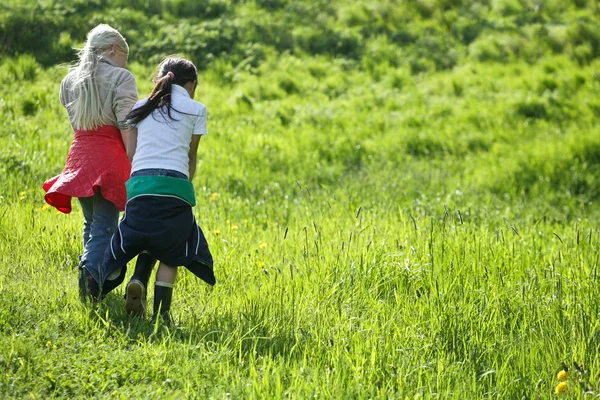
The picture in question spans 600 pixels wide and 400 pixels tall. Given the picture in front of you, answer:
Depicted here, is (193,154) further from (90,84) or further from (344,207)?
(344,207)

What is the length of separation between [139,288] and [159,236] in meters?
0.28

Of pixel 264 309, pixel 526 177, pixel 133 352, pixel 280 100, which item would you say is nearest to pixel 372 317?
pixel 264 309

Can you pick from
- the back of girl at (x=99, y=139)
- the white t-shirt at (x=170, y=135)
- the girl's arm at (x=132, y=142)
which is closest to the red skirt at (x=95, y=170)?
the back of girl at (x=99, y=139)

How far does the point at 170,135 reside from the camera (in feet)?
12.1

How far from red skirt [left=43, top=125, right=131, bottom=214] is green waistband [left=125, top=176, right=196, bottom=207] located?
14.3 inches

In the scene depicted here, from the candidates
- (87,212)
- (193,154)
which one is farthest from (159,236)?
(87,212)

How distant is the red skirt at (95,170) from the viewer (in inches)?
155

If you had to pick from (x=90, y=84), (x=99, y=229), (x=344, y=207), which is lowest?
(x=344, y=207)

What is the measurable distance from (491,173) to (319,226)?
3.87 meters

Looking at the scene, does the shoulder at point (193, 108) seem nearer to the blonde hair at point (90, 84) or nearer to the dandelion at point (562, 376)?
the blonde hair at point (90, 84)

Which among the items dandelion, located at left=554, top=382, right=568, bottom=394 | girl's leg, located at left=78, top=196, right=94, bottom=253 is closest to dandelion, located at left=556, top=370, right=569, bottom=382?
dandelion, located at left=554, top=382, right=568, bottom=394

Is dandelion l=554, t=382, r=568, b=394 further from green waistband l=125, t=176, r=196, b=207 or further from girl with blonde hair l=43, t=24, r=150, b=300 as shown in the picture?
girl with blonde hair l=43, t=24, r=150, b=300

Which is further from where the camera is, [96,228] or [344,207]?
[344,207]

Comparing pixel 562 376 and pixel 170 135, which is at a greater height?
pixel 170 135
